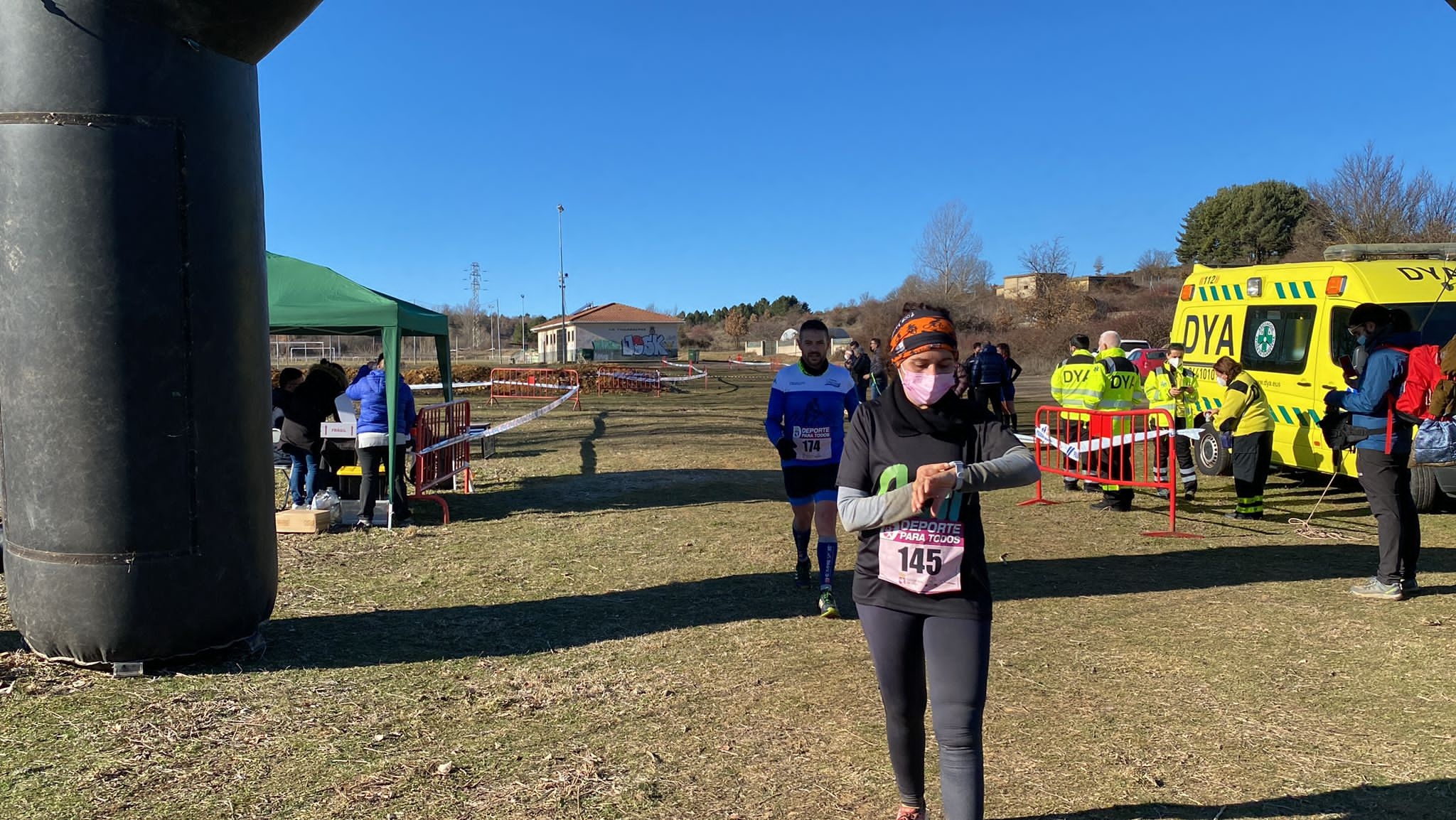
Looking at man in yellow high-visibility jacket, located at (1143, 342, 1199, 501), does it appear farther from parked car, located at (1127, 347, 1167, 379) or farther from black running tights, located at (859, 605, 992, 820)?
parked car, located at (1127, 347, 1167, 379)

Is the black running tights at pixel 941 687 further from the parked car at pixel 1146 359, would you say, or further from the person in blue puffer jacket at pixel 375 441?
the parked car at pixel 1146 359

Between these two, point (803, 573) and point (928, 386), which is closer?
point (928, 386)

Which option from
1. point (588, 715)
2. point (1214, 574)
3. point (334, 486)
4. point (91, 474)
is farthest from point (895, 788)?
point (334, 486)

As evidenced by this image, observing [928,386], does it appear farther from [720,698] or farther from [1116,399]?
[1116,399]

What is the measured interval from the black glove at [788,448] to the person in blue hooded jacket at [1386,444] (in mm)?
3705

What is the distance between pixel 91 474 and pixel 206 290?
3.52 feet

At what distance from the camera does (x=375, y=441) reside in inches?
388

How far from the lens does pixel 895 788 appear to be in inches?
153

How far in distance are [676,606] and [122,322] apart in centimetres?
377

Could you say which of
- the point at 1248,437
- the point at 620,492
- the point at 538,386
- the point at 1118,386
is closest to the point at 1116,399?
the point at 1118,386

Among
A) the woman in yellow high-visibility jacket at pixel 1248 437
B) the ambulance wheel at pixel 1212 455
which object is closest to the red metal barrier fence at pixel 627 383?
the ambulance wheel at pixel 1212 455

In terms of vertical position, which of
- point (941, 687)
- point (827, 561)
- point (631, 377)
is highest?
point (631, 377)

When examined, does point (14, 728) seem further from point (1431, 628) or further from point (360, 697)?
point (1431, 628)

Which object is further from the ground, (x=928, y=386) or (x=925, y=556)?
(x=928, y=386)
